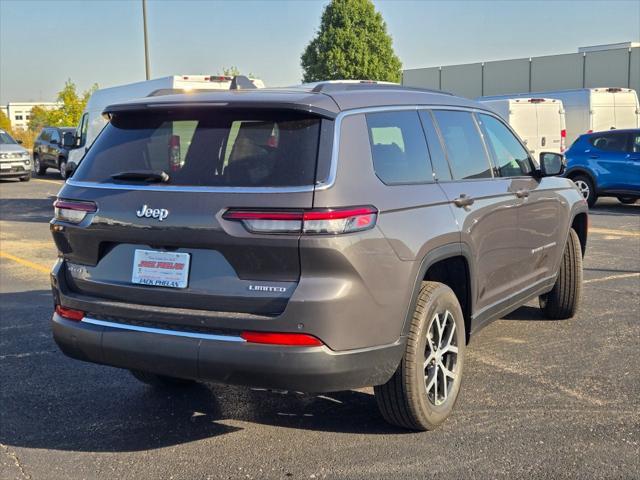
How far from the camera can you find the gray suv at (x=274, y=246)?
10.9 feet

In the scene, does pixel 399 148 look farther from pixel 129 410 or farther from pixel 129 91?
pixel 129 91

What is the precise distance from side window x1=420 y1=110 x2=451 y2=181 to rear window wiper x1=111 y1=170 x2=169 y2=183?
1.51 meters

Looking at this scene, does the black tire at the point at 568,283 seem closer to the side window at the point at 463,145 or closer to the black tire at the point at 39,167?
the side window at the point at 463,145

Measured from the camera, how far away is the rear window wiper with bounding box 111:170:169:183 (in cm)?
362

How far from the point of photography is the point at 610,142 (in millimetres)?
15258

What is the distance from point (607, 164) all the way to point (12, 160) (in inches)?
709

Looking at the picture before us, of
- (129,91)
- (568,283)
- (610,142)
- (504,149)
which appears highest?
(129,91)

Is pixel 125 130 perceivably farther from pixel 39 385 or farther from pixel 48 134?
pixel 48 134

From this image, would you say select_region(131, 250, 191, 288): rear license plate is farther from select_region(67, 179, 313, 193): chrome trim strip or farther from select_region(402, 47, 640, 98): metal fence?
select_region(402, 47, 640, 98): metal fence

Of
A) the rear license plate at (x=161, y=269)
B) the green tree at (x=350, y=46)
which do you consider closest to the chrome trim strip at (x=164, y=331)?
the rear license plate at (x=161, y=269)

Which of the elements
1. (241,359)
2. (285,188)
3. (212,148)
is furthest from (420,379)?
(212,148)

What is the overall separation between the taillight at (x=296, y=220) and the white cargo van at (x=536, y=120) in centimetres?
1517

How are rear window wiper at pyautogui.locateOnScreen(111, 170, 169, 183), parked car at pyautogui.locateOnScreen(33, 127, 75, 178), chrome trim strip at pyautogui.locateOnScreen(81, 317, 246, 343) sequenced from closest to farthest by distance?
chrome trim strip at pyautogui.locateOnScreen(81, 317, 246, 343) < rear window wiper at pyautogui.locateOnScreen(111, 170, 169, 183) < parked car at pyautogui.locateOnScreen(33, 127, 75, 178)

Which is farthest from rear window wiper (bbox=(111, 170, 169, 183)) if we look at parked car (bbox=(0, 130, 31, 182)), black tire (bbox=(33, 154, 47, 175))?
black tire (bbox=(33, 154, 47, 175))
